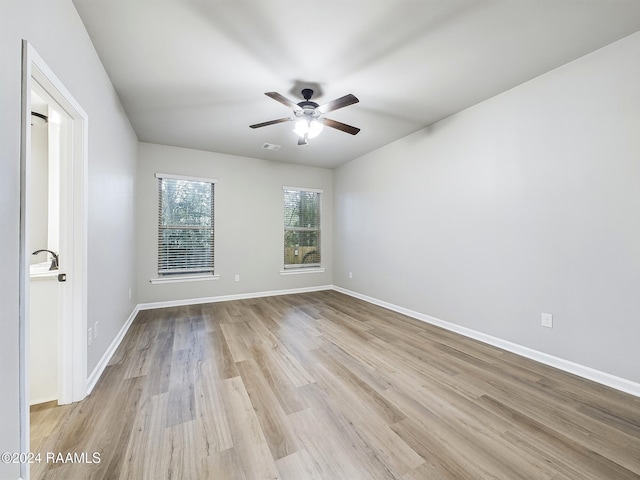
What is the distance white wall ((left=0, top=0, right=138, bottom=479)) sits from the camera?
41.0 inches

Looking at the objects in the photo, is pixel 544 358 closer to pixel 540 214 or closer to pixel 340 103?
pixel 540 214

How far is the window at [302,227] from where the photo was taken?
17.8 feet

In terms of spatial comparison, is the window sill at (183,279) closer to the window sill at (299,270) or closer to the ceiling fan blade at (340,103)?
the window sill at (299,270)

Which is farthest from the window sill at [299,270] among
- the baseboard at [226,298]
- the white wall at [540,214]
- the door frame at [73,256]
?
the door frame at [73,256]

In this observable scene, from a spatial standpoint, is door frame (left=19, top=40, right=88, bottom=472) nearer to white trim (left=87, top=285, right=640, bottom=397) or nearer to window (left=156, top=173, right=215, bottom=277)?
white trim (left=87, top=285, right=640, bottom=397)

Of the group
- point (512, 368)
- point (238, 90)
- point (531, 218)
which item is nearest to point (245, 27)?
point (238, 90)

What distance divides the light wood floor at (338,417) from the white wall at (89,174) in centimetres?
42

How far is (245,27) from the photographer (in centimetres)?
189

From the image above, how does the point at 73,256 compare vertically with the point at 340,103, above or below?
below

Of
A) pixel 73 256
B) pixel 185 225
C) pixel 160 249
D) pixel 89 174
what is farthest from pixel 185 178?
pixel 73 256

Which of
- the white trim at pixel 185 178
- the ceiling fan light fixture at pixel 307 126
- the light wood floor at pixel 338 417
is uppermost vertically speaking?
the ceiling fan light fixture at pixel 307 126

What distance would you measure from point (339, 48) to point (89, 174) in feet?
7.14

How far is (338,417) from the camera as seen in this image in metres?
1.71

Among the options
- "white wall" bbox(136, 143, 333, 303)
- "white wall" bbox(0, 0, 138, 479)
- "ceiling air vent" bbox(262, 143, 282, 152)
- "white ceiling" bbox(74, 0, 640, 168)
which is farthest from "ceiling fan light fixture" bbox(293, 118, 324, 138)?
"white wall" bbox(136, 143, 333, 303)
